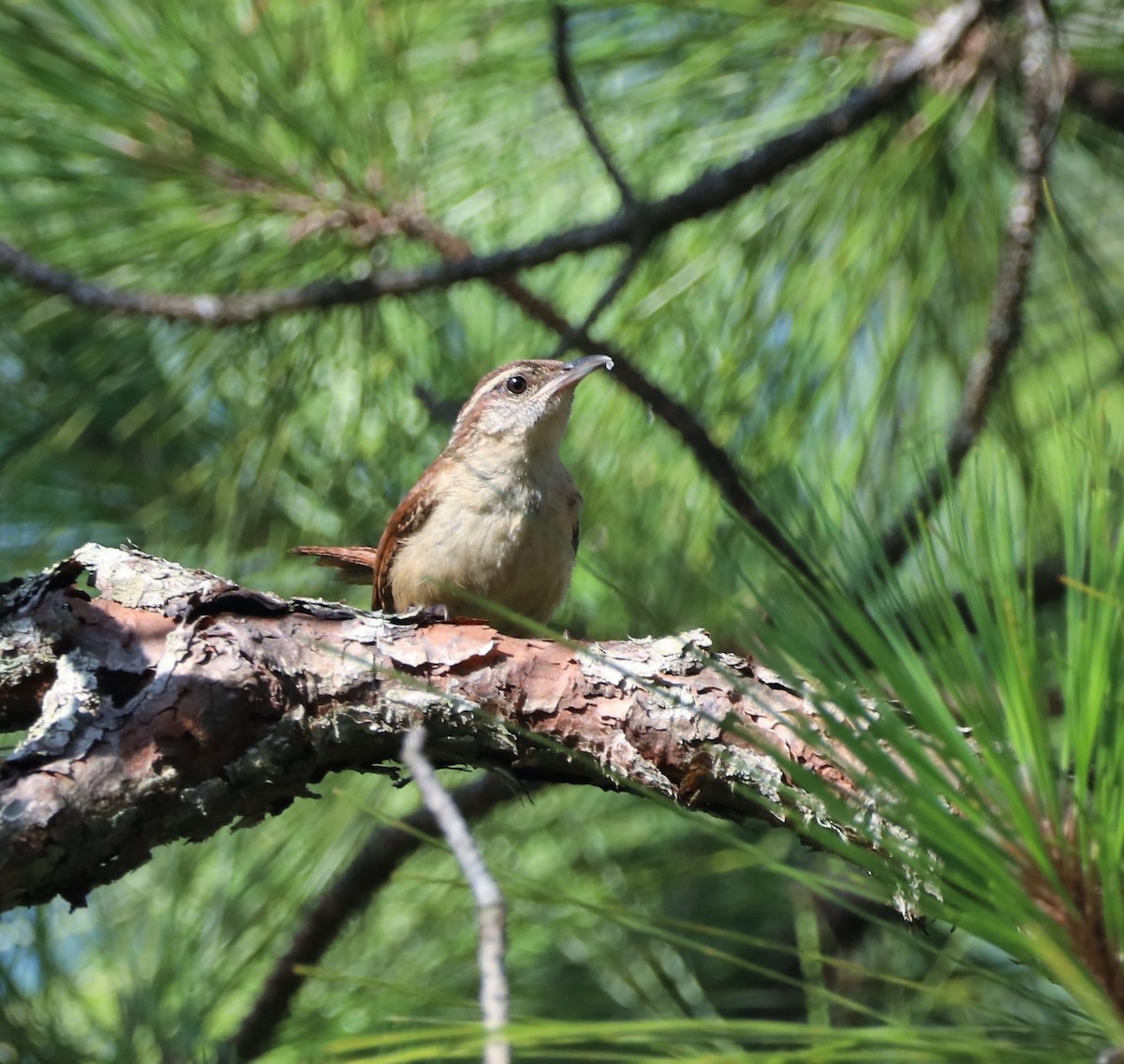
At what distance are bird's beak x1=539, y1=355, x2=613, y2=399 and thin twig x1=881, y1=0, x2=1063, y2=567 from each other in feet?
3.34

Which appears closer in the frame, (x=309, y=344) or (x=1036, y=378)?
(x=309, y=344)

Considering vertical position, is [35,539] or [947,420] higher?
[947,420]

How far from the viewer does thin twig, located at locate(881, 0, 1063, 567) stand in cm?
296

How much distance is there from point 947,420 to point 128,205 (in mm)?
2302

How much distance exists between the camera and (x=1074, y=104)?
129 inches

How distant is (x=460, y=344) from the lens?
406cm

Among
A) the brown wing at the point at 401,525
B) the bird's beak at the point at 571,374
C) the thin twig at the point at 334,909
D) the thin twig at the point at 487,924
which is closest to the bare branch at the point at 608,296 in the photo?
the bird's beak at the point at 571,374

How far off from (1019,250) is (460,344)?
1.74m

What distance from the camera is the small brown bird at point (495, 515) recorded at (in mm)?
3621

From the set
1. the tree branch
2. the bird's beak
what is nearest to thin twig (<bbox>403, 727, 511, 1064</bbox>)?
the tree branch

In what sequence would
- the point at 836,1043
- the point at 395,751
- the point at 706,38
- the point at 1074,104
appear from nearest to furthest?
the point at 836,1043 → the point at 395,751 → the point at 1074,104 → the point at 706,38

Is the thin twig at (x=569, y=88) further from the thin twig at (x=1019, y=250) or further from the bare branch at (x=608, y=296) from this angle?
the thin twig at (x=1019, y=250)

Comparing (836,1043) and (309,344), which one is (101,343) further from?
(836,1043)

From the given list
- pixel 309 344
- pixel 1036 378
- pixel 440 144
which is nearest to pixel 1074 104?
pixel 1036 378
